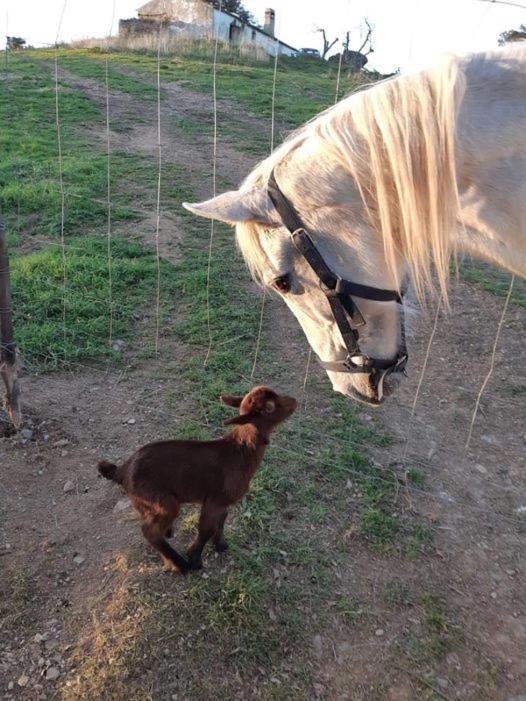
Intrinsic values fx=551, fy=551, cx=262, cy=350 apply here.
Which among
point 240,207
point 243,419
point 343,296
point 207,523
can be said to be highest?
point 240,207

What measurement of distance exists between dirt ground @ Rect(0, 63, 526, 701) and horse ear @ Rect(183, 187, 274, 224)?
155 centimetres

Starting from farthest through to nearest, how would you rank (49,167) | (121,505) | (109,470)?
(49,167), (121,505), (109,470)

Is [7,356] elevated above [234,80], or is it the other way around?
[234,80]

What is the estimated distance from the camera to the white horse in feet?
5.32

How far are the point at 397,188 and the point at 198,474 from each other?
4.47ft

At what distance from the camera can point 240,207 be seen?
6.06 feet

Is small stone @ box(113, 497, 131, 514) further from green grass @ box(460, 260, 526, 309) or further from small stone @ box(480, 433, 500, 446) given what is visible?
green grass @ box(460, 260, 526, 309)

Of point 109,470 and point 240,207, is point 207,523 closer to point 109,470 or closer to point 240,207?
point 109,470

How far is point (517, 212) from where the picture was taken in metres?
1.70

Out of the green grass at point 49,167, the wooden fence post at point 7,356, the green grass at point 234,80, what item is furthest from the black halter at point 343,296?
the green grass at point 234,80

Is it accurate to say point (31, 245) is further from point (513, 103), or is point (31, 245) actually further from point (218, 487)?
point (513, 103)

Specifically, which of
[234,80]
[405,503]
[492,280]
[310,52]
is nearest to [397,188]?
[405,503]

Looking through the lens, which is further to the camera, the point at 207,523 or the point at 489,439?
the point at 489,439

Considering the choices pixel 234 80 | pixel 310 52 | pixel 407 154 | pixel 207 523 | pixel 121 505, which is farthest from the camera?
pixel 310 52
